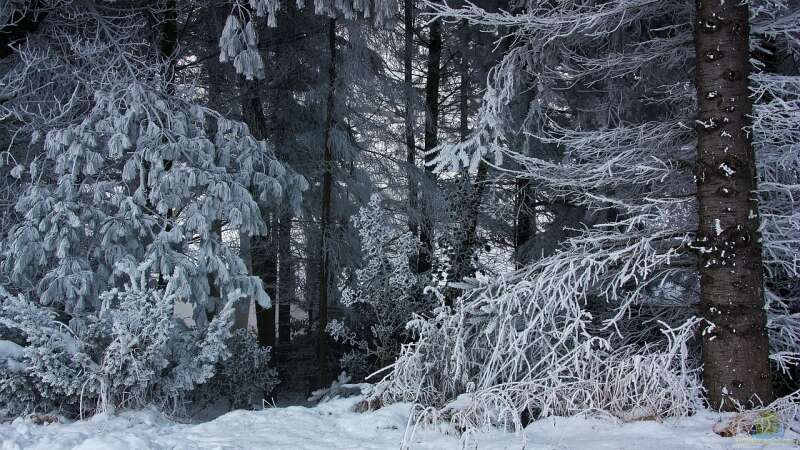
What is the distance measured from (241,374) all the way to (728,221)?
19.6 feet

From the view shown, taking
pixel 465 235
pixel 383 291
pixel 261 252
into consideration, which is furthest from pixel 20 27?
pixel 465 235

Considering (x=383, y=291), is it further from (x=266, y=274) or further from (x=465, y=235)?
(x=266, y=274)

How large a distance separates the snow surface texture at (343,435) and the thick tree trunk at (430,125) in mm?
5592

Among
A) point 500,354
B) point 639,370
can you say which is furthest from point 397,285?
point 639,370

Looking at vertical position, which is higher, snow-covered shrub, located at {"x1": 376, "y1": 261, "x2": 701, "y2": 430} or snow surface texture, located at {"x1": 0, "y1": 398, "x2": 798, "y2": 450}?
snow-covered shrub, located at {"x1": 376, "y1": 261, "x2": 701, "y2": 430}

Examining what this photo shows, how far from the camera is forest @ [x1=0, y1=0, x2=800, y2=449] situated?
16.8ft

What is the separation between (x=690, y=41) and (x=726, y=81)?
1305 millimetres

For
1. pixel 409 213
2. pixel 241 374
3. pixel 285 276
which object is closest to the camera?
pixel 241 374

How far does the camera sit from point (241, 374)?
8.73 metres

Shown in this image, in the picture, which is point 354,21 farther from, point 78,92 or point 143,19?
point 78,92

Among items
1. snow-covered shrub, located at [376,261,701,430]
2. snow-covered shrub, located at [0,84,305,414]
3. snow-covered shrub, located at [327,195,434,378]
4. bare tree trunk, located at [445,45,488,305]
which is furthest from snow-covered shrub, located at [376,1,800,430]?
bare tree trunk, located at [445,45,488,305]

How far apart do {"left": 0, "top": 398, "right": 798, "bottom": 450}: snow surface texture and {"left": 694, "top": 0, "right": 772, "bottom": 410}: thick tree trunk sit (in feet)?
1.38

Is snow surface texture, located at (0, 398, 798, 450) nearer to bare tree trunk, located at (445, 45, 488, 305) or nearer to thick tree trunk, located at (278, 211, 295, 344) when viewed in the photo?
bare tree trunk, located at (445, 45, 488, 305)

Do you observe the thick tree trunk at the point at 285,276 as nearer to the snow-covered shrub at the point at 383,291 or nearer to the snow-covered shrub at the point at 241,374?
the snow-covered shrub at the point at 383,291
